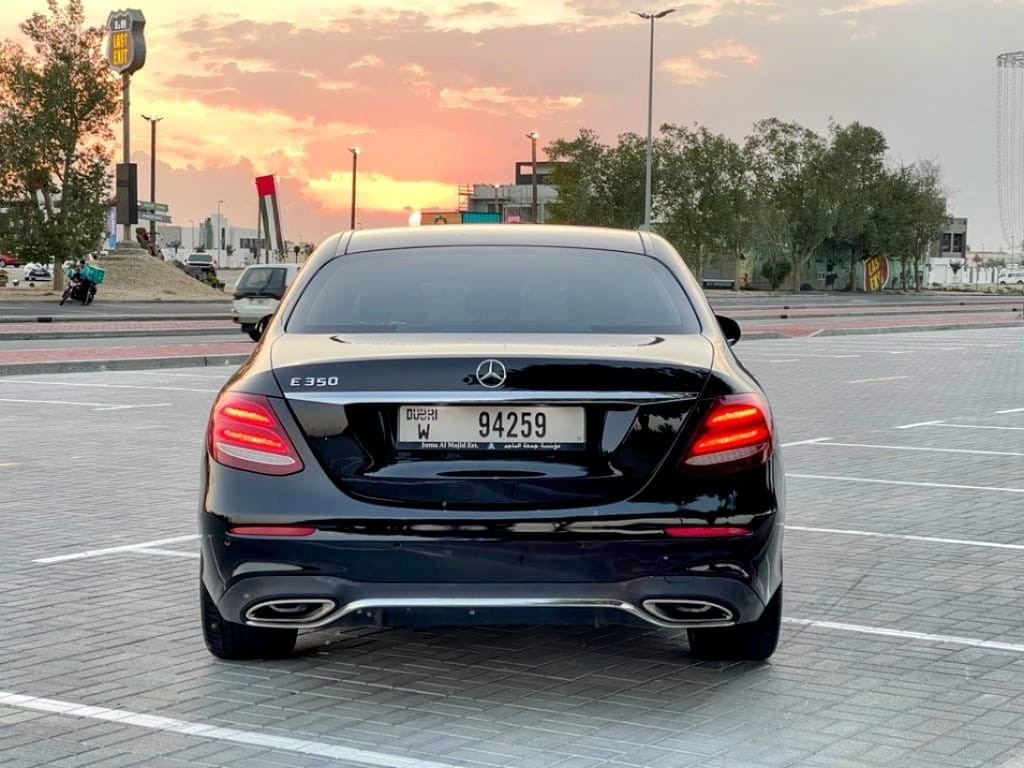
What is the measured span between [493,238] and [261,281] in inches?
1188

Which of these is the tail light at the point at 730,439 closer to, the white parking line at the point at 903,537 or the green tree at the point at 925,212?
the white parking line at the point at 903,537

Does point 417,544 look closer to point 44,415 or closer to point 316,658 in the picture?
point 316,658

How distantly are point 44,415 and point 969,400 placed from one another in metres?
10.5

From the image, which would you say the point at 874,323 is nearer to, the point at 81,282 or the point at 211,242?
the point at 81,282

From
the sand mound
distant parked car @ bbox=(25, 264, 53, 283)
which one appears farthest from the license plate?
distant parked car @ bbox=(25, 264, 53, 283)

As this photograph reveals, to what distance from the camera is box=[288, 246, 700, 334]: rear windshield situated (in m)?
5.65

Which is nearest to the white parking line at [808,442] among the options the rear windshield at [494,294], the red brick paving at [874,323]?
the rear windshield at [494,294]

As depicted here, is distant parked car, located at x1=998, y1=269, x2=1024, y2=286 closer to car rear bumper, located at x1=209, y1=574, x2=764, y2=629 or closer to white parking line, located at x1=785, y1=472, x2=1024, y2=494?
white parking line, located at x1=785, y1=472, x2=1024, y2=494

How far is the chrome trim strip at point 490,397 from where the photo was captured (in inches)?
197

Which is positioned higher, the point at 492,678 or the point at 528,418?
the point at 528,418

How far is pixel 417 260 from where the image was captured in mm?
6086

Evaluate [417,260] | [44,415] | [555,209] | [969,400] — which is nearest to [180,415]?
[44,415]

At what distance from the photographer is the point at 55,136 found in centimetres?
5466

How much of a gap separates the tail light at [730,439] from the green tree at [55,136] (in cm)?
5135
